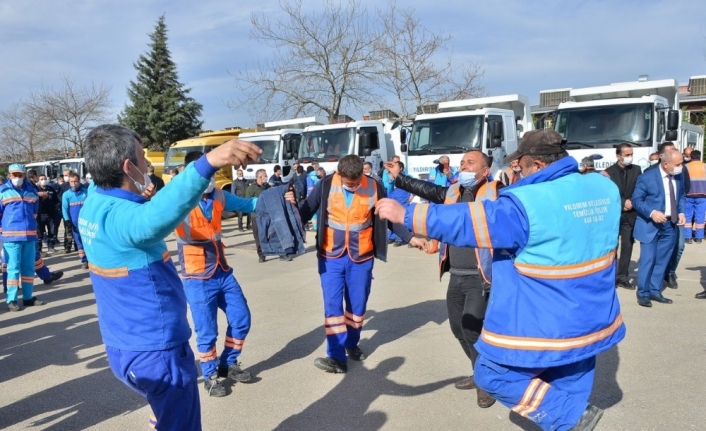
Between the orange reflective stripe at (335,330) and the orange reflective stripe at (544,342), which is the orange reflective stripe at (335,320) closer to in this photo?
the orange reflective stripe at (335,330)

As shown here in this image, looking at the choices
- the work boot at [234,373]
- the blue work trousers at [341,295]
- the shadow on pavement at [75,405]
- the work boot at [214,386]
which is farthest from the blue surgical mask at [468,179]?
the shadow on pavement at [75,405]

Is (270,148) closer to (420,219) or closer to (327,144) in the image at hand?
(327,144)

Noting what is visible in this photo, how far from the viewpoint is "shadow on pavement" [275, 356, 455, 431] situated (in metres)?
4.24

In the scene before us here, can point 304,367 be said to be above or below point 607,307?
below

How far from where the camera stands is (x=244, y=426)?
14.0 feet

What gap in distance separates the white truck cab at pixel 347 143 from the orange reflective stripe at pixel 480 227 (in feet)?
42.9

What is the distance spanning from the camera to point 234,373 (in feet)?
16.7

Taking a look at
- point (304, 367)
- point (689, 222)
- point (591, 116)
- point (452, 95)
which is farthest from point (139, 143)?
point (452, 95)

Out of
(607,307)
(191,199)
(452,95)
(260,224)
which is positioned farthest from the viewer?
(452,95)

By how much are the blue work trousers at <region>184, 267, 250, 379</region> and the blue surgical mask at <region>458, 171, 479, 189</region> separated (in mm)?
2138

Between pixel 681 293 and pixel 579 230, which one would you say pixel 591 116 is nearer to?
pixel 681 293

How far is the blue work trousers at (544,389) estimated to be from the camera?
9.89 ft

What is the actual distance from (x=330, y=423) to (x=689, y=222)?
1088 cm

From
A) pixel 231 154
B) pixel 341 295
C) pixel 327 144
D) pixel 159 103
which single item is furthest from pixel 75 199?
pixel 159 103
